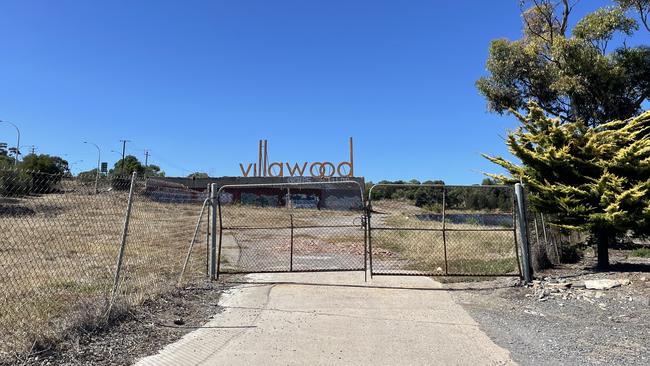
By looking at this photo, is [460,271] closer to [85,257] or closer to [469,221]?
[469,221]

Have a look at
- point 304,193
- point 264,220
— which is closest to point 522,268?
point 264,220

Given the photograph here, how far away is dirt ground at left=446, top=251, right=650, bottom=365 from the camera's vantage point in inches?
228

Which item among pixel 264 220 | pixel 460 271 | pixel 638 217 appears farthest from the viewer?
pixel 264 220

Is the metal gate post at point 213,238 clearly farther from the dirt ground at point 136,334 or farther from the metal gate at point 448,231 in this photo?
the metal gate at point 448,231

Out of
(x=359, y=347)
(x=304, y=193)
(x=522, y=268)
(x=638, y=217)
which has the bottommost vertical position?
(x=359, y=347)

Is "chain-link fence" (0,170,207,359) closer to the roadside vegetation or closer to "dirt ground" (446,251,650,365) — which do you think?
"dirt ground" (446,251,650,365)

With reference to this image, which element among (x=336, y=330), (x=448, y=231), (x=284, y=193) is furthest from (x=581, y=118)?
(x=284, y=193)

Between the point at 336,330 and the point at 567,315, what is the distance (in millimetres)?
3613

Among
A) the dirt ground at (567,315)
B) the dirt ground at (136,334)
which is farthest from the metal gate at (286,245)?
the dirt ground at (567,315)

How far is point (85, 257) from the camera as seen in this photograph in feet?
39.3

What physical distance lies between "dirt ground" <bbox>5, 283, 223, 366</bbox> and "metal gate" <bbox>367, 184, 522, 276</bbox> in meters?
3.82

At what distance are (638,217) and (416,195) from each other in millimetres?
6715

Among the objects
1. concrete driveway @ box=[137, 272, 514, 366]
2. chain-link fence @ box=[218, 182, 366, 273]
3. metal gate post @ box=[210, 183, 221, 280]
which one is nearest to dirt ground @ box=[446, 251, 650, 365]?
concrete driveway @ box=[137, 272, 514, 366]

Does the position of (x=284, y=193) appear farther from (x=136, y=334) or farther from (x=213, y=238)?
(x=136, y=334)
